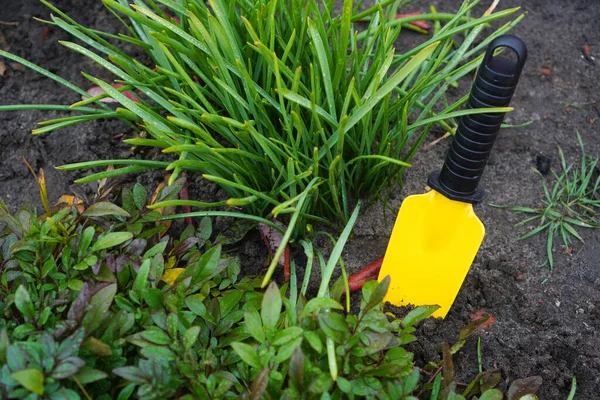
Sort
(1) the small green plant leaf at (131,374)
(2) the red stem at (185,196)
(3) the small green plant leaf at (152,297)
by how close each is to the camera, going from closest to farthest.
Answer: (1) the small green plant leaf at (131,374) < (3) the small green plant leaf at (152,297) < (2) the red stem at (185,196)

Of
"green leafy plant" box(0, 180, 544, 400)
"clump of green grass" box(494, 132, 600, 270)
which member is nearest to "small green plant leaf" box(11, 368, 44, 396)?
"green leafy plant" box(0, 180, 544, 400)

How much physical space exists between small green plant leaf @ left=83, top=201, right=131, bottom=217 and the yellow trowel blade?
606mm

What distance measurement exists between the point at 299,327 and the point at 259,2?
749mm

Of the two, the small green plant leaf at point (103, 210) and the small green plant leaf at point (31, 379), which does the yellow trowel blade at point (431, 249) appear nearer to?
the small green plant leaf at point (103, 210)

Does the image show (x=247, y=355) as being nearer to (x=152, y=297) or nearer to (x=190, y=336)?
(x=190, y=336)

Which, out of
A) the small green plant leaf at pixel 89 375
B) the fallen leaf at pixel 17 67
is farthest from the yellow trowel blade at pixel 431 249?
the fallen leaf at pixel 17 67

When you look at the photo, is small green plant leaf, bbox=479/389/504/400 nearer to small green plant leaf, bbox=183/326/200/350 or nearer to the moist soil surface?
the moist soil surface

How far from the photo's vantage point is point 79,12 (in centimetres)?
201

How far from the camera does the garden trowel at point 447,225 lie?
1.08 metres

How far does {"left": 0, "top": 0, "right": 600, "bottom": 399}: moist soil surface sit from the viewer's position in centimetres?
138

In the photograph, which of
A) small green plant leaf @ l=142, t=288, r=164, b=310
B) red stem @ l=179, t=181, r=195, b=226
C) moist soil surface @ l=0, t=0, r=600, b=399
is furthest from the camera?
red stem @ l=179, t=181, r=195, b=226

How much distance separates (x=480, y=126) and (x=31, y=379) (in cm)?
85

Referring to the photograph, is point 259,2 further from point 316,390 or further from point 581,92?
point 581,92

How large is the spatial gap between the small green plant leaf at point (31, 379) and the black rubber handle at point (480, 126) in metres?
0.80
